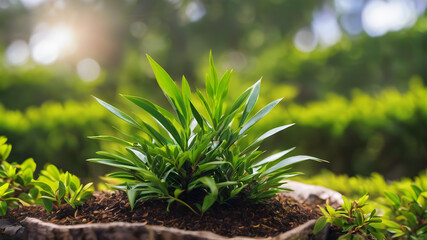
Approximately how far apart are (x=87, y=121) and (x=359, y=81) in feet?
41.9

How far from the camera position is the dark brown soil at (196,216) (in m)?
1.47

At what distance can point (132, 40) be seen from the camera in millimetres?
16281

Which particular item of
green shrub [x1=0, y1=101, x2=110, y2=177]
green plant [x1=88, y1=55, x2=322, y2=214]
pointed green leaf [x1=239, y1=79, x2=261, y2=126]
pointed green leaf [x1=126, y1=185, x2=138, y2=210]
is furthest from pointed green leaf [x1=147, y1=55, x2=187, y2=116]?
green shrub [x1=0, y1=101, x2=110, y2=177]

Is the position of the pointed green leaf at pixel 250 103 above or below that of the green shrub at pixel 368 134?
above

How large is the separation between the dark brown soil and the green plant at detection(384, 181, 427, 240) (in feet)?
1.74

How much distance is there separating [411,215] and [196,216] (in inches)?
50.8

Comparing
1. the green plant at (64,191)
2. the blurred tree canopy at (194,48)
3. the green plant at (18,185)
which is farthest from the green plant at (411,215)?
the blurred tree canopy at (194,48)

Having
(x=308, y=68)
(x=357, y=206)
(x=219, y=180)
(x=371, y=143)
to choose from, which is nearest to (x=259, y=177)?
(x=219, y=180)

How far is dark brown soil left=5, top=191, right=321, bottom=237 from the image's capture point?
57.9 inches

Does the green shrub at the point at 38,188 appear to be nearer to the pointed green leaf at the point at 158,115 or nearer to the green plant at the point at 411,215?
the pointed green leaf at the point at 158,115

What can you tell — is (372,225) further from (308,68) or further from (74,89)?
(308,68)

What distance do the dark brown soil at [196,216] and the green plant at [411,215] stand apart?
20.9 inches

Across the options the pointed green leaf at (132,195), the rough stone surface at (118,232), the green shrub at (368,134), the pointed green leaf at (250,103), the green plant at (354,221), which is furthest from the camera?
the green shrub at (368,134)

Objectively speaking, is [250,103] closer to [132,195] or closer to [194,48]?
[132,195]
